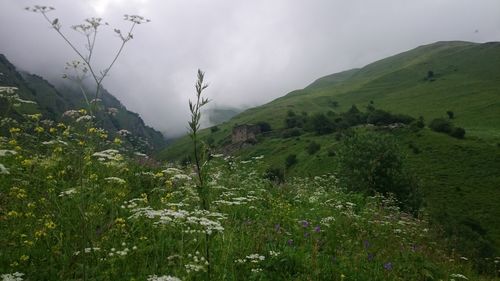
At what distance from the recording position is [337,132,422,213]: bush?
131ft

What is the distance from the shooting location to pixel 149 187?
396 inches

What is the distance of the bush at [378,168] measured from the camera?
40.0 meters

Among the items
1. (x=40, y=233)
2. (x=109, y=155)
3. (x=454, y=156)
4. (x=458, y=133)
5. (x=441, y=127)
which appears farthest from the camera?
(x=441, y=127)

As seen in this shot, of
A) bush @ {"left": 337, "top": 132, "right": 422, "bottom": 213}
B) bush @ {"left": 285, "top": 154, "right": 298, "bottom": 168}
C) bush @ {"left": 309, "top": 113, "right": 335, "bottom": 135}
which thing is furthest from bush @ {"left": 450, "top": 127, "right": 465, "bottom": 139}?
bush @ {"left": 337, "top": 132, "right": 422, "bottom": 213}

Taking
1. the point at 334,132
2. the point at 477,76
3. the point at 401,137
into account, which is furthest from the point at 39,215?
the point at 477,76

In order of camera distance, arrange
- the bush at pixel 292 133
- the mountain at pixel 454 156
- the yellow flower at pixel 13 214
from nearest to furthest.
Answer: the yellow flower at pixel 13 214
the mountain at pixel 454 156
the bush at pixel 292 133

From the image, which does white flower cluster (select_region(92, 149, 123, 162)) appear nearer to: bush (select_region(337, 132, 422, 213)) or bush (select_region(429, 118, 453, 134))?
bush (select_region(337, 132, 422, 213))

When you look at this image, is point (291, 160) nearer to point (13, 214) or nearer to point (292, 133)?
point (292, 133)

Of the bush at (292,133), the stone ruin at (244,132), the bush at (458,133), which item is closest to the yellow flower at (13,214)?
the bush at (458,133)

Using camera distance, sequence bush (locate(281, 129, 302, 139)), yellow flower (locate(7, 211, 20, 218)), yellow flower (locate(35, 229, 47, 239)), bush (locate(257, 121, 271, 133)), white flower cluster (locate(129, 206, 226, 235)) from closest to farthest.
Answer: white flower cluster (locate(129, 206, 226, 235)), yellow flower (locate(35, 229, 47, 239)), yellow flower (locate(7, 211, 20, 218)), bush (locate(281, 129, 302, 139)), bush (locate(257, 121, 271, 133))

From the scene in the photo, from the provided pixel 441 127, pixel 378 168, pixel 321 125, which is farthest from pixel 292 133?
pixel 378 168

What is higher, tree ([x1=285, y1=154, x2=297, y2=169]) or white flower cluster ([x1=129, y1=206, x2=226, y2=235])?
white flower cluster ([x1=129, y1=206, x2=226, y2=235])

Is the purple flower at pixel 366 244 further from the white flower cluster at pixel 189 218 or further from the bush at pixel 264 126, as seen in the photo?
the bush at pixel 264 126

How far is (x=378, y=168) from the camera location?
4119 centimetres
